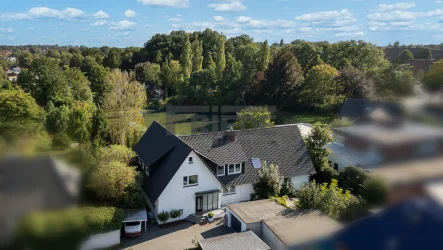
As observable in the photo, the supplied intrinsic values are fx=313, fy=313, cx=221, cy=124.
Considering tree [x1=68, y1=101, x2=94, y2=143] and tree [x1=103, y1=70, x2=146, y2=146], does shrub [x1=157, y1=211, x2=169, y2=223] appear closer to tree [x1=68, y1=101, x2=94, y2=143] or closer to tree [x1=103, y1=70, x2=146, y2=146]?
tree [x1=68, y1=101, x2=94, y2=143]

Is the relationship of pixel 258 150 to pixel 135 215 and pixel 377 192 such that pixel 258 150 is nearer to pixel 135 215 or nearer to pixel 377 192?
pixel 135 215

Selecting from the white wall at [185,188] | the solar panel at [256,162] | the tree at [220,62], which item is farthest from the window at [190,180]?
the tree at [220,62]

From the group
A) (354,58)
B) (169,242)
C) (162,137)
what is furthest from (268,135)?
(354,58)

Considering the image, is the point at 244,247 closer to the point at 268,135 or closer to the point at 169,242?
the point at 169,242

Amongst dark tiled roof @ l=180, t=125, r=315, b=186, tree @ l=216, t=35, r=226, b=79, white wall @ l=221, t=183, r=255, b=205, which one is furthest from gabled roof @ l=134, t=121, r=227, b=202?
tree @ l=216, t=35, r=226, b=79

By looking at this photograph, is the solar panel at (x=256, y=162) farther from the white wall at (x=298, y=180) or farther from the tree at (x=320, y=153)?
the tree at (x=320, y=153)
